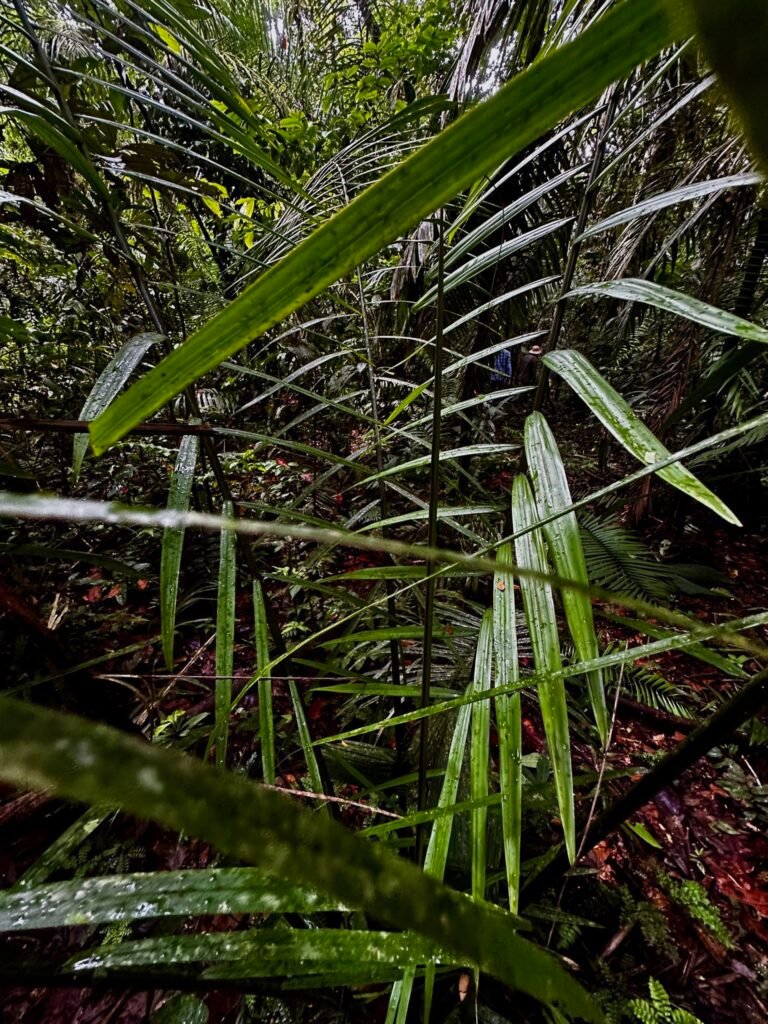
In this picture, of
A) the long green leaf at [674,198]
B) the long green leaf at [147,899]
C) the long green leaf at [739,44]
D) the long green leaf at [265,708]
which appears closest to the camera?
the long green leaf at [739,44]

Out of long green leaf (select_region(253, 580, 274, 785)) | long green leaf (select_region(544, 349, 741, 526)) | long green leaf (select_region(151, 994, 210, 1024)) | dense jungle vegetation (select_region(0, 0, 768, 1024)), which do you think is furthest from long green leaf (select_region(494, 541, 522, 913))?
long green leaf (select_region(151, 994, 210, 1024))

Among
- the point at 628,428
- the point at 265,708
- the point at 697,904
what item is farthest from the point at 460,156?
the point at 697,904

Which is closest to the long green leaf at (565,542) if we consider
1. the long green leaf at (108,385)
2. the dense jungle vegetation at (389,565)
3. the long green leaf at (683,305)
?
the dense jungle vegetation at (389,565)

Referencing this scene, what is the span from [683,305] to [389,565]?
65cm

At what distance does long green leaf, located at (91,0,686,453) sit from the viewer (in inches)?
4.3

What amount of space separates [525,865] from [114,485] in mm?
1503

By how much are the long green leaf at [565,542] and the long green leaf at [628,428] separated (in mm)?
53

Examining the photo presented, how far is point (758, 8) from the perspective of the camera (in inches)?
2.2

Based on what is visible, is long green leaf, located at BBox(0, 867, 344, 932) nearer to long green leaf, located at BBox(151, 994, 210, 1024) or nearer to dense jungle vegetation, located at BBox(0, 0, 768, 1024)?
dense jungle vegetation, located at BBox(0, 0, 768, 1024)

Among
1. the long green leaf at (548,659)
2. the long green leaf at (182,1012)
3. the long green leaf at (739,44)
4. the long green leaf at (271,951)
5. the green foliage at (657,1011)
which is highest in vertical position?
the long green leaf at (739,44)

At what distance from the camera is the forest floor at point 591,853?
533 millimetres

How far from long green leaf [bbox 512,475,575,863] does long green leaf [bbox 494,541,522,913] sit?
2 centimetres

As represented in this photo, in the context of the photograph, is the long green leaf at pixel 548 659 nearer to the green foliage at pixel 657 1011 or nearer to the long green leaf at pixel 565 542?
the long green leaf at pixel 565 542

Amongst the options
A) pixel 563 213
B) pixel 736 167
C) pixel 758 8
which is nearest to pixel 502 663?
pixel 758 8
